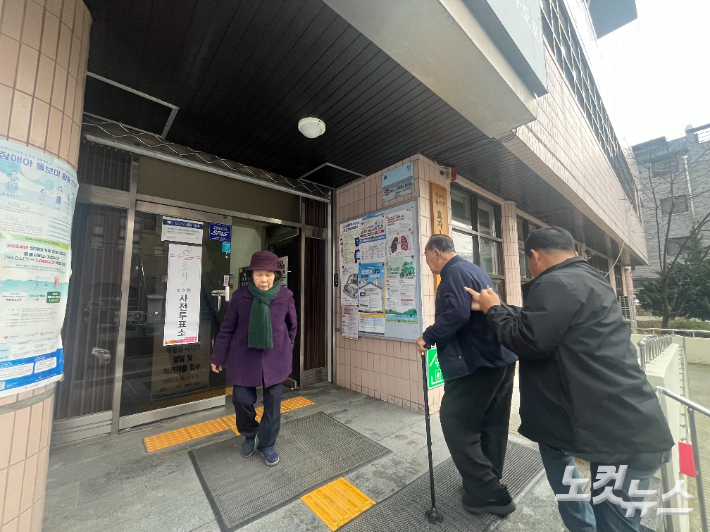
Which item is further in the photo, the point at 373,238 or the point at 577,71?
the point at 577,71

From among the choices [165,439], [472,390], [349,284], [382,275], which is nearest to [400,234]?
[382,275]

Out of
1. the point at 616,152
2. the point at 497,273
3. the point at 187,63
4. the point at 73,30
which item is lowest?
the point at 497,273

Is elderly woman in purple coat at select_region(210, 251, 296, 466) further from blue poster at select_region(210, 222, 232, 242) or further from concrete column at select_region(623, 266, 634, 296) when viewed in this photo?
concrete column at select_region(623, 266, 634, 296)

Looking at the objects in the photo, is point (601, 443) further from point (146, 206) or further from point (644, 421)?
point (146, 206)

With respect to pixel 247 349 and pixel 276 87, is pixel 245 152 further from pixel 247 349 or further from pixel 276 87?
pixel 247 349

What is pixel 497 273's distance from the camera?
5.87 metres

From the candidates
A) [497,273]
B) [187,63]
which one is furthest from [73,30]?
[497,273]

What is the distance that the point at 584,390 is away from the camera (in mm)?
1348

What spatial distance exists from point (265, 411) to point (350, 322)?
7.03 ft

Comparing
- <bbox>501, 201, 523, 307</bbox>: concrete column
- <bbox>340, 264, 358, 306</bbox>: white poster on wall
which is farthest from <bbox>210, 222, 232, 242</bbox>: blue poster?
<bbox>501, 201, 523, 307</bbox>: concrete column

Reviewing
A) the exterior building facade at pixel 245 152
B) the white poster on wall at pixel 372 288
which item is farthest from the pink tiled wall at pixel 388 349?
the white poster on wall at pixel 372 288

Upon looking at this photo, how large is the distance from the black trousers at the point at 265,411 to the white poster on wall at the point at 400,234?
7.29ft

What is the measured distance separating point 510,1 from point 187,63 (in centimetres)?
290

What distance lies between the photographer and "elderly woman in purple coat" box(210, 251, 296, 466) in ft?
8.39
